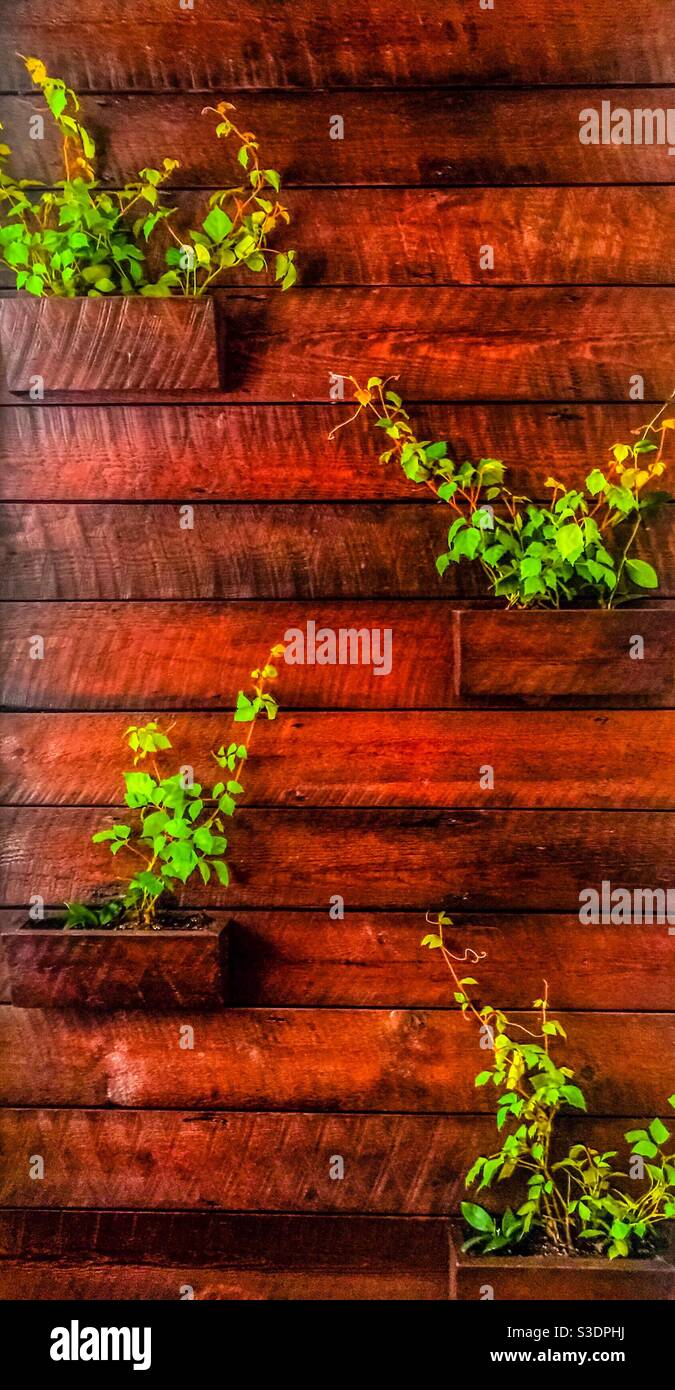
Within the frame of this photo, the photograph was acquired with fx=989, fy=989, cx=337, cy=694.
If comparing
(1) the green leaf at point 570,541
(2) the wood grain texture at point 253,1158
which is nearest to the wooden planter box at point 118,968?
(2) the wood grain texture at point 253,1158

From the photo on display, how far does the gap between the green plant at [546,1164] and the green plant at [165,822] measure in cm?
46

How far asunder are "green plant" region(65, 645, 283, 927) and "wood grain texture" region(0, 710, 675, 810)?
0.04m

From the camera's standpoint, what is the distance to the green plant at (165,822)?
71.9 inches

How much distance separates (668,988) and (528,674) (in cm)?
69

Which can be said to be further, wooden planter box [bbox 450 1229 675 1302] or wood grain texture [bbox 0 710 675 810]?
wood grain texture [bbox 0 710 675 810]

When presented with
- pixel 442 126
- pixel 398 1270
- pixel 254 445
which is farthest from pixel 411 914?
pixel 442 126

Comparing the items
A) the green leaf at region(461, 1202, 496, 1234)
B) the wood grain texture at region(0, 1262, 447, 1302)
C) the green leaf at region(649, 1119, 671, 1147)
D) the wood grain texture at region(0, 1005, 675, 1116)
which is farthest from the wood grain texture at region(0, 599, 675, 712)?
the wood grain texture at region(0, 1262, 447, 1302)

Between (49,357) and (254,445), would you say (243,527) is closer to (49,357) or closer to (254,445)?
(254,445)

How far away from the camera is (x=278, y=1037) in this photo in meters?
1.95

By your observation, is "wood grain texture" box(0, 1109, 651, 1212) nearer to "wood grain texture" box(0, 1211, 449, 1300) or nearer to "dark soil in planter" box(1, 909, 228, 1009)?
"wood grain texture" box(0, 1211, 449, 1300)

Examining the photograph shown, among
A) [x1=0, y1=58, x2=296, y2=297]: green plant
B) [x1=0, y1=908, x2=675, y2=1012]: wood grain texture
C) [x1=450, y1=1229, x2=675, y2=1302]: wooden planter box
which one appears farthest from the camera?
[x1=0, y1=908, x2=675, y2=1012]: wood grain texture

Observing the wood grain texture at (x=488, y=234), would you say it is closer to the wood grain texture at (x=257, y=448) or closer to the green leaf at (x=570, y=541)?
the wood grain texture at (x=257, y=448)

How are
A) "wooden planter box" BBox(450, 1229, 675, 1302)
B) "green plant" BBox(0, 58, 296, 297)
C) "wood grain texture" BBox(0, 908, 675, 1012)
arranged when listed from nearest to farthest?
"wooden planter box" BBox(450, 1229, 675, 1302)
"green plant" BBox(0, 58, 296, 297)
"wood grain texture" BBox(0, 908, 675, 1012)

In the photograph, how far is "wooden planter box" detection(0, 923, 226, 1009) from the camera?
1.80m
